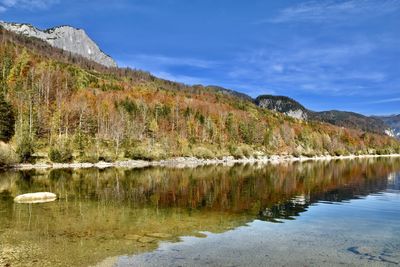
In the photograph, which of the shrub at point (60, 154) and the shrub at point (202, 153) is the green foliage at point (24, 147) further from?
the shrub at point (202, 153)

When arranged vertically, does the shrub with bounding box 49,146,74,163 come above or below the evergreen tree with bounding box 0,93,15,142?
below

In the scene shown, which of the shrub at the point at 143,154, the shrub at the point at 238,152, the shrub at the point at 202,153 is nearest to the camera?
the shrub at the point at 143,154

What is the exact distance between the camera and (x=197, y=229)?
23828mm

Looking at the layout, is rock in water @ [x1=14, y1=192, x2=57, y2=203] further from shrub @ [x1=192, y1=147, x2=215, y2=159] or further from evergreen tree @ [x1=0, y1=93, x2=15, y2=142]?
shrub @ [x1=192, y1=147, x2=215, y2=159]

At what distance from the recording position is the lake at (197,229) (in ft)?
57.5

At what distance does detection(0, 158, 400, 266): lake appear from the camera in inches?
690

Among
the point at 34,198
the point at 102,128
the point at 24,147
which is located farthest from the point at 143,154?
the point at 34,198

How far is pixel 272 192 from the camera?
4534 centimetres

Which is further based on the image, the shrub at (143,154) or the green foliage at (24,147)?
the shrub at (143,154)

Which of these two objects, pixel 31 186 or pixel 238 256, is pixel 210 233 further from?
pixel 31 186

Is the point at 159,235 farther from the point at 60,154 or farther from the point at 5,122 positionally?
the point at 5,122

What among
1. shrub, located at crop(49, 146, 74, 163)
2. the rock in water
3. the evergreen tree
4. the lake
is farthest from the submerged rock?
the evergreen tree

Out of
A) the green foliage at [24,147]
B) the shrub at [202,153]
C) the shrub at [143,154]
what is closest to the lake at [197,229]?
the green foliage at [24,147]

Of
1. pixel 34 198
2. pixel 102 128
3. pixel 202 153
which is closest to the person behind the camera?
pixel 34 198
